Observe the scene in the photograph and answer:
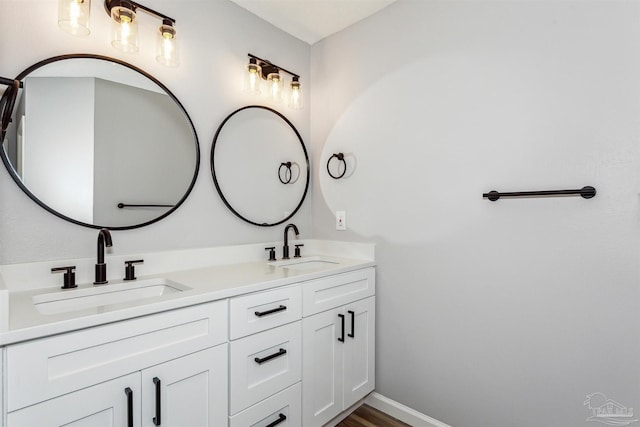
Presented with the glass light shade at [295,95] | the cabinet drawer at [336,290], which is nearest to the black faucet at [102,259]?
the cabinet drawer at [336,290]

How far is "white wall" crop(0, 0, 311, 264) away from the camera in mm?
1261

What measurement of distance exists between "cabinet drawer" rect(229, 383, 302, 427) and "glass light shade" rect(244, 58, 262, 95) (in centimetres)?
165

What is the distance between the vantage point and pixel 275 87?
2.12 m

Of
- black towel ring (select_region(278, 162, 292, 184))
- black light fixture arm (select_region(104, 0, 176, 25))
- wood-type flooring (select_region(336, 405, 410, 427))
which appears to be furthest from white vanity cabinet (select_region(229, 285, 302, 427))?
black light fixture arm (select_region(104, 0, 176, 25))

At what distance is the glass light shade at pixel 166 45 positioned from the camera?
1.57m

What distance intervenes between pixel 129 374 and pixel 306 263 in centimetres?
124

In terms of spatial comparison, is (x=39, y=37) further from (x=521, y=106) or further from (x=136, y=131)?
(x=521, y=106)

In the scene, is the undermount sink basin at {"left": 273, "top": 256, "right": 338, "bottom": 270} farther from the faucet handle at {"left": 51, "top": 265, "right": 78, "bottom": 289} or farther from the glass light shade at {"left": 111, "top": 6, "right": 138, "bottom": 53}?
the glass light shade at {"left": 111, "top": 6, "right": 138, "bottom": 53}

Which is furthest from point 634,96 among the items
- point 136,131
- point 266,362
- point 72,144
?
point 72,144

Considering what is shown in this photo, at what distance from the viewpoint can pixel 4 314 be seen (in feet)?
2.63

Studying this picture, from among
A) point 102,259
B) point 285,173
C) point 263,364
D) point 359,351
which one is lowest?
point 359,351

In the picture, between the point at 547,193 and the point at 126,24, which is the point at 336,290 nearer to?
the point at 547,193

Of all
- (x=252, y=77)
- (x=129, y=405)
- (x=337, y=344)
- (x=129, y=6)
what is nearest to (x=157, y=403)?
(x=129, y=405)

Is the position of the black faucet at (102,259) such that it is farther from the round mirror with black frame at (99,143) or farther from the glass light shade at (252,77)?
the glass light shade at (252,77)
